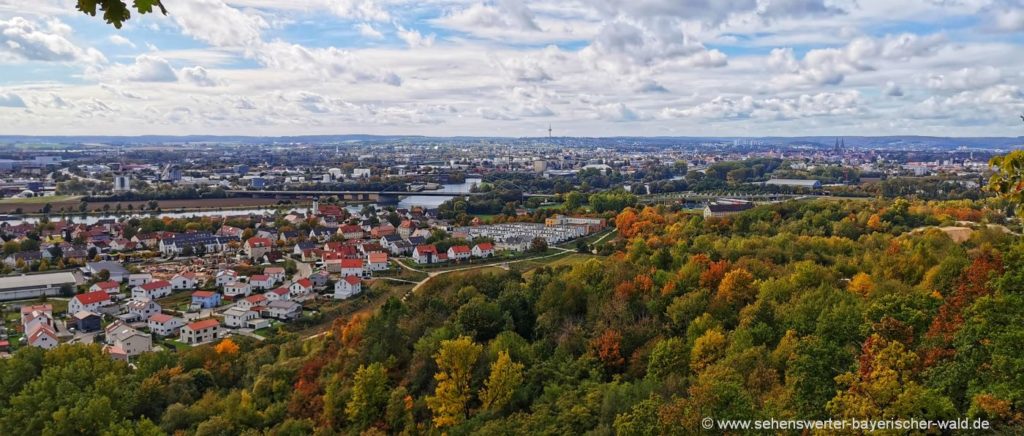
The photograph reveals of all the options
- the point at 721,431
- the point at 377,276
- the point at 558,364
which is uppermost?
the point at 721,431

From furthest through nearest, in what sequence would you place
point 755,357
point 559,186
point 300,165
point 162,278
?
point 300,165 → point 559,186 → point 162,278 → point 755,357

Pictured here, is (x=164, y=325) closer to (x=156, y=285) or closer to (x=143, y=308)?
(x=143, y=308)

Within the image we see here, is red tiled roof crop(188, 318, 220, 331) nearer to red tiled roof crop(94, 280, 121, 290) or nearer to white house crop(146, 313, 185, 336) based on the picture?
white house crop(146, 313, 185, 336)

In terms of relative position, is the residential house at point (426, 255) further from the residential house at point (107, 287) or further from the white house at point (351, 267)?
the residential house at point (107, 287)

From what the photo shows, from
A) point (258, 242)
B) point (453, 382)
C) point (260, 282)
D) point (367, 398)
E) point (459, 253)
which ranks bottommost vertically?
point (260, 282)

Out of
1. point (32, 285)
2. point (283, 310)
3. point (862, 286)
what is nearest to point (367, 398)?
point (862, 286)

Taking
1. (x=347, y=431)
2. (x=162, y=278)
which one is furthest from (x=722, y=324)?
(x=162, y=278)

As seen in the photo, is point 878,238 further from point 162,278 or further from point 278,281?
point 162,278
